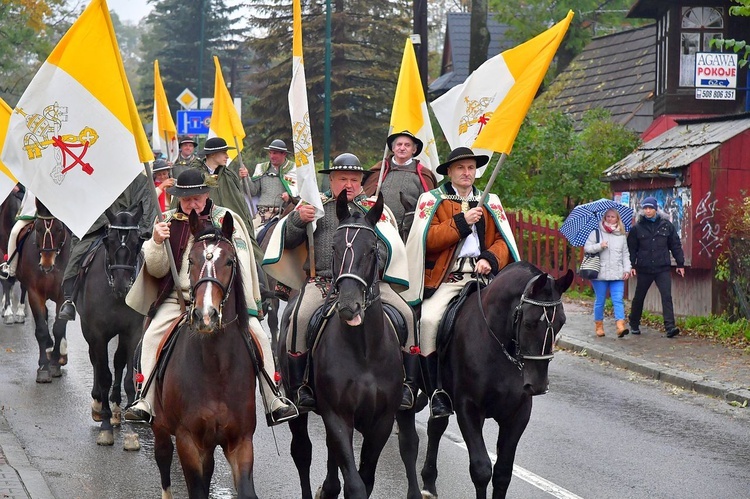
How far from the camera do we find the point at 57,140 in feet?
26.0

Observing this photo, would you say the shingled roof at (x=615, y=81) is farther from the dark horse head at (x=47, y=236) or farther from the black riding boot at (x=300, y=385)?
the black riding boot at (x=300, y=385)

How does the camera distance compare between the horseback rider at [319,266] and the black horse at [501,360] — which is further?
the horseback rider at [319,266]

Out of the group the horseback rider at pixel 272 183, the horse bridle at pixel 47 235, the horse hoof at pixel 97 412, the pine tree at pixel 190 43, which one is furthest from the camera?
the pine tree at pixel 190 43

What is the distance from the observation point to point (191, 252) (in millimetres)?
7262

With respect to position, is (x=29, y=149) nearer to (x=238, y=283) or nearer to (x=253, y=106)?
(x=238, y=283)

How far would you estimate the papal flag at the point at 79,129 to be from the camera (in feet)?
26.1

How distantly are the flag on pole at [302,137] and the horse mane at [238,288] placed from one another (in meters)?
1.11

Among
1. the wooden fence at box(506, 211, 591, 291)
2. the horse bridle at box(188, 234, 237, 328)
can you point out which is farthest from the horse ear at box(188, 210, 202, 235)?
the wooden fence at box(506, 211, 591, 291)

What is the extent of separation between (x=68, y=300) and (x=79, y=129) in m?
4.85

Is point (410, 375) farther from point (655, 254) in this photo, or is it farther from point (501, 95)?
point (655, 254)

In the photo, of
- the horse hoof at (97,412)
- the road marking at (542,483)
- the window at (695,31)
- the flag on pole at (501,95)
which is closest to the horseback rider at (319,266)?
the flag on pole at (501,95)

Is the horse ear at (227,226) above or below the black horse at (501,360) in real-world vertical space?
above

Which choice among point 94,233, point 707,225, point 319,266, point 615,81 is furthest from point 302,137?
point 615,81

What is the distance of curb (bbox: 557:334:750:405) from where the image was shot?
44.8 feet
